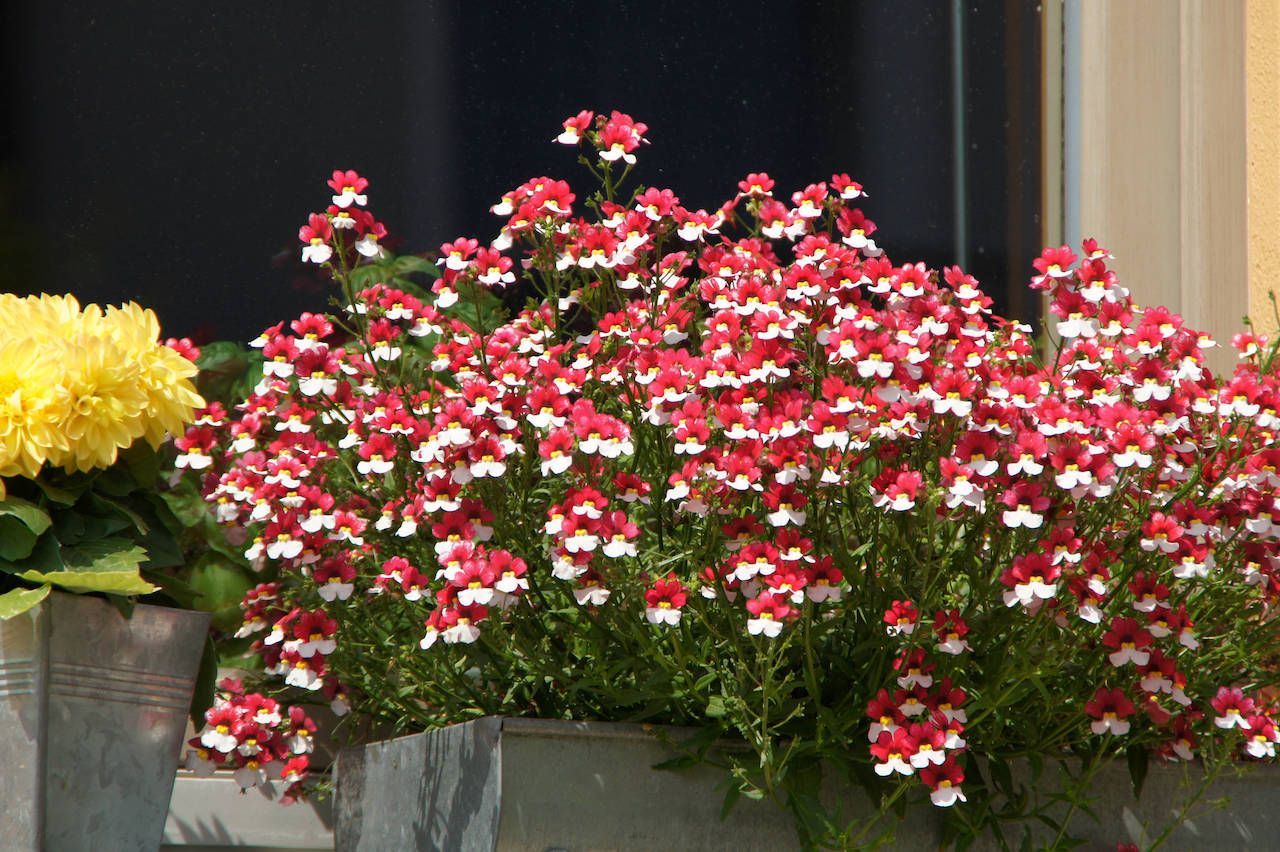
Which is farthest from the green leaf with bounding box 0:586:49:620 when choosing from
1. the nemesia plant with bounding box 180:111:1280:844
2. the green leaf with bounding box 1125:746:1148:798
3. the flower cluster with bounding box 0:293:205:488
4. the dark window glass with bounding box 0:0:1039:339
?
the green leaf with bounding box 1125:746:1148:798

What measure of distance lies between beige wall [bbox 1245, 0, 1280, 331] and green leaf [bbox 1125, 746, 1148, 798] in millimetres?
1188

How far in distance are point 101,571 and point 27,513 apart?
10 cm

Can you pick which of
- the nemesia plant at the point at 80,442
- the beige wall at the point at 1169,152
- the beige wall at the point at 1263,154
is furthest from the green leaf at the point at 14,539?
the beige wall at the point at 1263,154

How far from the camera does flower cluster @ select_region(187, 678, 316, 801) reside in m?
1.95

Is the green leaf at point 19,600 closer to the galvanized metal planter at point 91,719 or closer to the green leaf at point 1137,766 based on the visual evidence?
the galvanized metal planter at point 91,719

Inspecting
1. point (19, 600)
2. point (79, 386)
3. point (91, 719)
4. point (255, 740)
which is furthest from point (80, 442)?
point (255, 740)

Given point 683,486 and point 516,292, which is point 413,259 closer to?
point 516,292

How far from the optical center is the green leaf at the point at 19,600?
1620 millimetres

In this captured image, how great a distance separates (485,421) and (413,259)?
86 centimetres

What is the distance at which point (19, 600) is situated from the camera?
5.36ft

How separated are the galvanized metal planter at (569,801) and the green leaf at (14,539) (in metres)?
0.48

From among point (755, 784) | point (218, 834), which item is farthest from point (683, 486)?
point (218, 834)

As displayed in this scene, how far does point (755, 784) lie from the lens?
1.75m

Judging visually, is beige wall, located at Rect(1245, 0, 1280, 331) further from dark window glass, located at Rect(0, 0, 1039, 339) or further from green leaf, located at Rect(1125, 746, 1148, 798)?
green leaf, located at Rect(1125, 746, 1148, 798)
